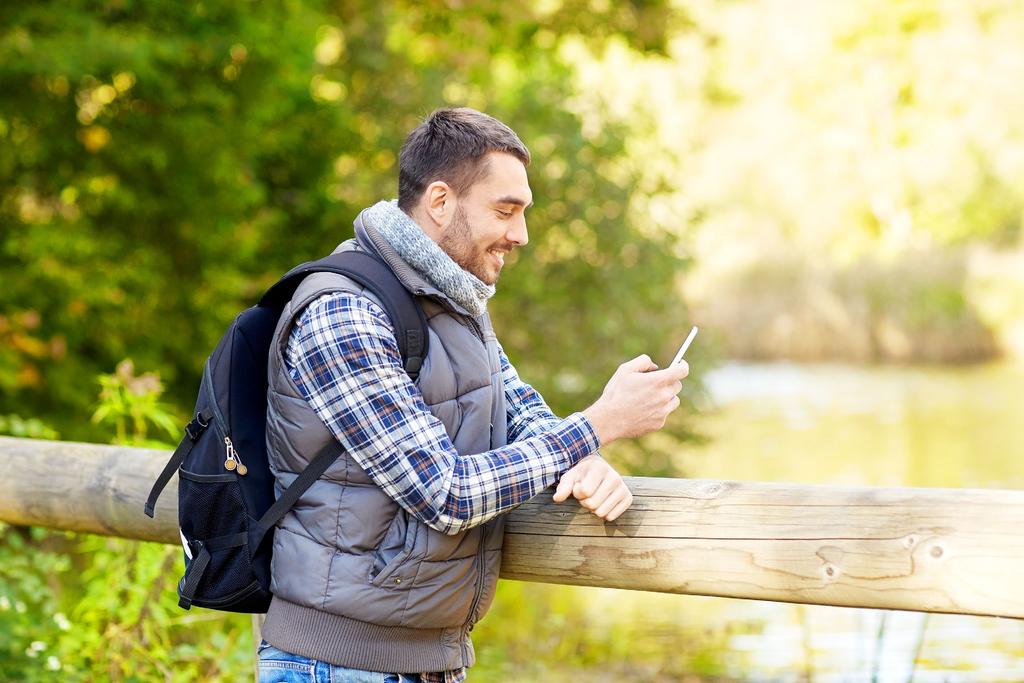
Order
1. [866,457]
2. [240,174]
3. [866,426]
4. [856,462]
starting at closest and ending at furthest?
[240,174] < [856,462] < [866,457] < [866,426]

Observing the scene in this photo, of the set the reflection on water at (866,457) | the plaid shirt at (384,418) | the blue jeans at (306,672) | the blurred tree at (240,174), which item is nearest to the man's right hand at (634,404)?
the plaid shirt at (384,418)

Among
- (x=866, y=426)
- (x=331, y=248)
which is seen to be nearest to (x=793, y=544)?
(x=331, y=248)

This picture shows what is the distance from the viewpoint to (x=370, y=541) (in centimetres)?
208

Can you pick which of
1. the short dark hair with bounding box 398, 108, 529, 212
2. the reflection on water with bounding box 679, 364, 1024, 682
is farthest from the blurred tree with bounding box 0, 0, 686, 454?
the short dark hair with bounding box 398, 108, 529, 212

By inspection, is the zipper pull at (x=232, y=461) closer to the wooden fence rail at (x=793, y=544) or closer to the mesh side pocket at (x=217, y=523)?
the mesh side pocket at (x=217, y=523)

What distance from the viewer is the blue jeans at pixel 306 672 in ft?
7.04

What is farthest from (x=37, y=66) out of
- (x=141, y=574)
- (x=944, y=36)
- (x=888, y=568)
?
(x=944, y=36)

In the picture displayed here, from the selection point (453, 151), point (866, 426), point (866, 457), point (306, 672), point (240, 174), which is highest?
point (866, 426)

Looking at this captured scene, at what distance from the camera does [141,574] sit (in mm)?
3721

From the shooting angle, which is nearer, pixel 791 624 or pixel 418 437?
pixel 418 437

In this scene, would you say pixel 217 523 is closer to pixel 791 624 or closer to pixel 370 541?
pixel 370 541

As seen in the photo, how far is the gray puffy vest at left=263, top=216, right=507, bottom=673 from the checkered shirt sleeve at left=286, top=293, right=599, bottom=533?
4cm

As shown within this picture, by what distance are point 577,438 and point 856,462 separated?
35.8ft

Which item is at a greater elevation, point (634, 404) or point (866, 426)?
point (866, 426)
